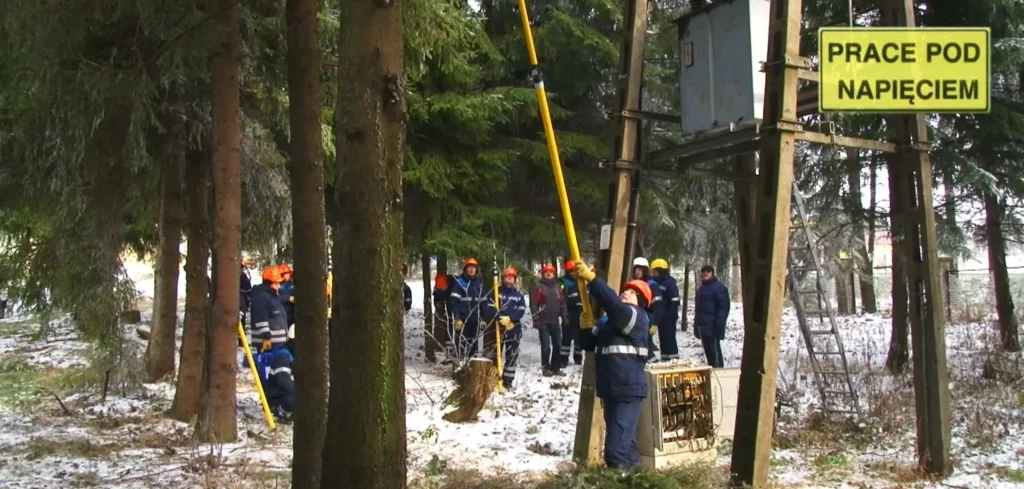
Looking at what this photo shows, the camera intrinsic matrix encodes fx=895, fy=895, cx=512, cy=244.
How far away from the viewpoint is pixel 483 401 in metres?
10.2

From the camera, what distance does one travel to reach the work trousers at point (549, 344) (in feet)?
47.1

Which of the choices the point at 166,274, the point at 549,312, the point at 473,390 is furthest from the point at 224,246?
the point at 549,312

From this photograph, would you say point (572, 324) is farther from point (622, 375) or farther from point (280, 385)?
point (622, 375)

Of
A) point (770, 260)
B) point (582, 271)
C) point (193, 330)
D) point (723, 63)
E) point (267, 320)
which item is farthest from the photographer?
point (267, 320)

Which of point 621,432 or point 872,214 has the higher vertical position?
point 872,214

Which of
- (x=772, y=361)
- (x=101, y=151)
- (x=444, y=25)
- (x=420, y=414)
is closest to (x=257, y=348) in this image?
(x=420, y=414)

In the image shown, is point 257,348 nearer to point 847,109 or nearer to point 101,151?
point 101,151

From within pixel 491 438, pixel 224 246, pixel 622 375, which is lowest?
pixel 491 438

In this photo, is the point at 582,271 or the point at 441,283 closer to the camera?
the point at 582,271

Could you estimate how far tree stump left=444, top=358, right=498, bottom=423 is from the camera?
33.0ft

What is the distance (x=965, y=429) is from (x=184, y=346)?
864 cm

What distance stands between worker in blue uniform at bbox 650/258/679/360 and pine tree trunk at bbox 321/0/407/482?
903 centimetres

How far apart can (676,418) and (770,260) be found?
181 centimetres

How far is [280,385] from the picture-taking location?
35.1 feet
